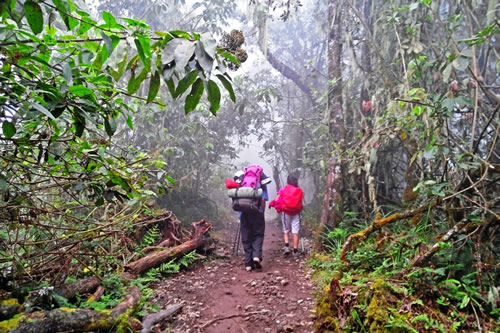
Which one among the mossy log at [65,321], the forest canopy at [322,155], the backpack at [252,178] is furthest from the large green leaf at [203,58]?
the backpack at [252,178]

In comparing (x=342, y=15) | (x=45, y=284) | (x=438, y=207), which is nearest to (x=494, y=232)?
(x=438, y=207)

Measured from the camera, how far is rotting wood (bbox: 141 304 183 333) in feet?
10.3

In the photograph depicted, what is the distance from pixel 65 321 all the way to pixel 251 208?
319 cm

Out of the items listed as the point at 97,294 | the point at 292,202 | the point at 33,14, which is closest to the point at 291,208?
the point at 292,202

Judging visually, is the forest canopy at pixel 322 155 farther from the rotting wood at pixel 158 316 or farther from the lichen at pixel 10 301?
the rotting wood at pixel 158 316

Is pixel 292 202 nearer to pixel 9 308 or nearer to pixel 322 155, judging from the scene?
pixel 322 155

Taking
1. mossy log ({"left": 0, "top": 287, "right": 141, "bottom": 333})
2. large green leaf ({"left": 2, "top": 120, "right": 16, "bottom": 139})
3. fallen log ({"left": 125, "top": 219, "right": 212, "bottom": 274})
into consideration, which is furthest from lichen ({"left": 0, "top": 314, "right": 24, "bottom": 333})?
fallen log ({"left": 125, "top": 219, "right": 212, "bottom": 274})

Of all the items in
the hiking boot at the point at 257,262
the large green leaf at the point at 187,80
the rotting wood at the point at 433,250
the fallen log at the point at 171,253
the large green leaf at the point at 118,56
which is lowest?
the hiking boot at the point at 257,262

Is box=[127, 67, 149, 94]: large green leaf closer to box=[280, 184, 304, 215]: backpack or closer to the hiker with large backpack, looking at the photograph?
the hiker with large backpack

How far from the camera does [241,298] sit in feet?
13.3

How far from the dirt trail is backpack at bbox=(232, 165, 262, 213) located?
1052mm

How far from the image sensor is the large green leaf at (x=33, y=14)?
141cm

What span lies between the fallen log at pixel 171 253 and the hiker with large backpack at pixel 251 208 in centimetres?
107

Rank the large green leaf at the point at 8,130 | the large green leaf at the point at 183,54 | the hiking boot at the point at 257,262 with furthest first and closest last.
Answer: the hiking boot at the point at 257,262, the large green leaf at the point at 8,130, the large green leaf at the point at 183,54
